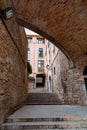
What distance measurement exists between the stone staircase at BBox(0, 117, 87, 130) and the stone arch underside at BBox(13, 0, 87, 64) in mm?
3597

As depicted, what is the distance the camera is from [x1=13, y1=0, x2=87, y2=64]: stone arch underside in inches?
190

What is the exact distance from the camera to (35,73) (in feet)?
72.9

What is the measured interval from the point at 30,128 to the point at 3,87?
1197 millimetres

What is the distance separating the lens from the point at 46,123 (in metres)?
3.60

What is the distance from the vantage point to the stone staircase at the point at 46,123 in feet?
11.2

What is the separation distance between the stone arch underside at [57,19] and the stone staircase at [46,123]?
11.8 feet

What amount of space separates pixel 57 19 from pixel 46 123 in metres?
3.91

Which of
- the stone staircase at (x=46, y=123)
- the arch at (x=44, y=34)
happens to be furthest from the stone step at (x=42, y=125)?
the arch at (x=44, y=34)

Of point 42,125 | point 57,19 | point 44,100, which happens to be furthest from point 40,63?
point 42,125

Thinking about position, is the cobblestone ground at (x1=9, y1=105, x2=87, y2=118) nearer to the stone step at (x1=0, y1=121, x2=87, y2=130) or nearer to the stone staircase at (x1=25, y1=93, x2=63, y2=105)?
the stone step at (x1=0, y1=121, x2=87, y2=130)

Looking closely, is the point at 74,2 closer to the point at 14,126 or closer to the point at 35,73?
the point at 14,126

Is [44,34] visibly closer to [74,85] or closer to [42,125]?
[74,85]

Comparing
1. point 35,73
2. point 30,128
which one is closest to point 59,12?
point 30,128

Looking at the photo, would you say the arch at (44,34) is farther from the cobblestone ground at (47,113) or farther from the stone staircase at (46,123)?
the stone staircase at (46,123)
